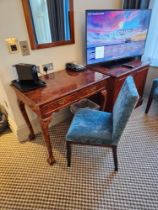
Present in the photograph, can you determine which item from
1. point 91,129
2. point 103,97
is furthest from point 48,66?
point 91,129

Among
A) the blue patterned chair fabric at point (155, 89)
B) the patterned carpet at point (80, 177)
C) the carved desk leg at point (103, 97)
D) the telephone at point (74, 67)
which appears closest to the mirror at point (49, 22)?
the telephone at point (74, 67)

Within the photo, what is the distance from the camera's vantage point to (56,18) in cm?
167

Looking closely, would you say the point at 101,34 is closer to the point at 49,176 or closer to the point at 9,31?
the point at 9,31

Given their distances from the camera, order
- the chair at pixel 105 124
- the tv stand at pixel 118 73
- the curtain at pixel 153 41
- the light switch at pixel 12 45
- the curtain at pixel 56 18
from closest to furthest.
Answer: the chair at pixel 105 124
the light switch at pixel 12 45
the curtain at pixel 56 18
the tv stand at pixel 118 73
the curtain at pixel 153 41

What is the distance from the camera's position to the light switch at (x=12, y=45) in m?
1.44

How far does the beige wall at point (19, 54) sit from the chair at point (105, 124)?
77 cm

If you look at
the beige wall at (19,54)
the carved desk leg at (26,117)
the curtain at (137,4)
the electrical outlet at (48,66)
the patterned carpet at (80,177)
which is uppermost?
the curtain at (137,4)

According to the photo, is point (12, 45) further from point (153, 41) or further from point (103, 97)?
point (153, 41)

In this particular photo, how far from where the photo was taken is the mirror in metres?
1.48

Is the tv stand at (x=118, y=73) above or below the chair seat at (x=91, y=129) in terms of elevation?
above

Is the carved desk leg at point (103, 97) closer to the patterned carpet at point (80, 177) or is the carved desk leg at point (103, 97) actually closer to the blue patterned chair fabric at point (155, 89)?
the patterned carpet at point (80, 177)

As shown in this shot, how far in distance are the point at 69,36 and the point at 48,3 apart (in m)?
0.41

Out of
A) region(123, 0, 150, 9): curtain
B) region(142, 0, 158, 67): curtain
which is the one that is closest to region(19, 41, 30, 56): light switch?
region(123, 0, 150, 9): curtain

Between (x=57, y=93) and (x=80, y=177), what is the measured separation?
87 cm
